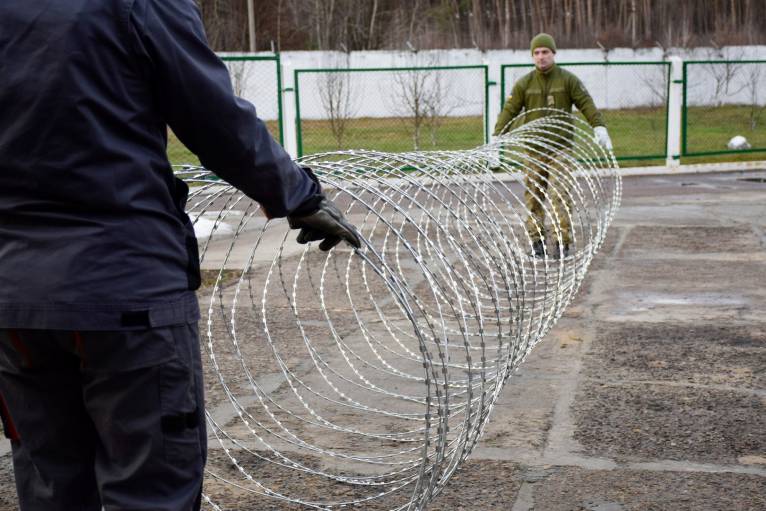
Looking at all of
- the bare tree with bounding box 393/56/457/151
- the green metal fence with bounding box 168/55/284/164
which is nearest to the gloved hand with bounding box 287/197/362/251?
the green metal fence with bounding box 168/55/284/164

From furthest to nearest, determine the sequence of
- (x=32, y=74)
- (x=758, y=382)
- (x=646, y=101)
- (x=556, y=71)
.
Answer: (x=646, y=101) < (x=556, y=71) < (x=758, y=382) < (x=32, y=74)

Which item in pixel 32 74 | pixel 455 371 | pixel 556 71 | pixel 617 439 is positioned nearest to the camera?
pixel 32 74

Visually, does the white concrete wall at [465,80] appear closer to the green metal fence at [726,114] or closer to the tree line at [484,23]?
the green metal fence at [726,114]

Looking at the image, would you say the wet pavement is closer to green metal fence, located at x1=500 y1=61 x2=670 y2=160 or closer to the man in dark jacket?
the man in dark jacket

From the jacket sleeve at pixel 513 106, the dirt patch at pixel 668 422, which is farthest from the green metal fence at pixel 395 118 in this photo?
the dirt patch at pixel 668 422

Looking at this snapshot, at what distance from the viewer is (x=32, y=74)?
2.52 m

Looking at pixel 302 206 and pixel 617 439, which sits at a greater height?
pixel 302 206

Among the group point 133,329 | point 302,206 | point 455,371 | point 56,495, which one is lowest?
point 455,371

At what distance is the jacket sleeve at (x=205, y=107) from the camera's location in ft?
8.28

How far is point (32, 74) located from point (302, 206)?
782 millimetres

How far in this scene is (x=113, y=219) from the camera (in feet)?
8.43

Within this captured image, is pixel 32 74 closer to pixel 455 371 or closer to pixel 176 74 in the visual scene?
pixel 176 74

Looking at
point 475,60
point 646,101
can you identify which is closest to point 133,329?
point 646,101

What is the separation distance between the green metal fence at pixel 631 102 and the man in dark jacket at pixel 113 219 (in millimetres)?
18331
